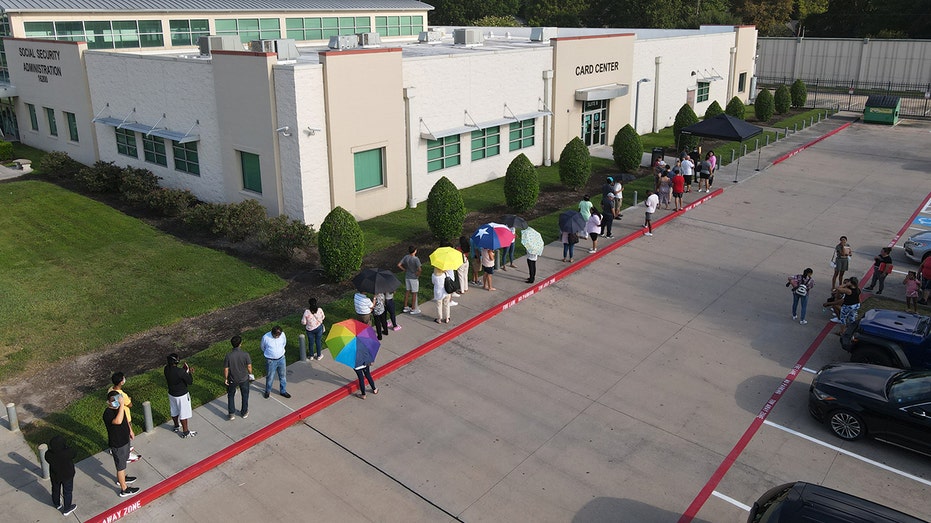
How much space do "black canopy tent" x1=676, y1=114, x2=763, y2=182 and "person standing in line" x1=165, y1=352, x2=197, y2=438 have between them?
22996 millimetres

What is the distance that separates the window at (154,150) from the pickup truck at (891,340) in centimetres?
2311

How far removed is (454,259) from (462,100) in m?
12.3

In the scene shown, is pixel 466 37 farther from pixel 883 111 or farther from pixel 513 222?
pixel 883 111

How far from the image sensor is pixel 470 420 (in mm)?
12633

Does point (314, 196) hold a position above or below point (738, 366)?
above

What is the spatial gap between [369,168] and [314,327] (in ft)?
34.1

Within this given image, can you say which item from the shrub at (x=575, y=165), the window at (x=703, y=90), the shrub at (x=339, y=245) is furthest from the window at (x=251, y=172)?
the window at (x=703, y=90)

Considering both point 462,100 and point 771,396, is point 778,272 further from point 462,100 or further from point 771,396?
point 462,100

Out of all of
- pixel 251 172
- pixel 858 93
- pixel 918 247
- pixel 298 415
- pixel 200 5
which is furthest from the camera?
pixel 858 93

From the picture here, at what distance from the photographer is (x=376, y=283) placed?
14.8 metres

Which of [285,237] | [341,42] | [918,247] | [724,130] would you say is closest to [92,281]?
[285,237]

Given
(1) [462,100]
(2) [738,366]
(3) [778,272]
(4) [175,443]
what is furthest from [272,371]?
(1) [462,100]

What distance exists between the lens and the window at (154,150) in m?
26.7

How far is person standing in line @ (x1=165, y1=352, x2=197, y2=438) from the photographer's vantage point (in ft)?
38.0
